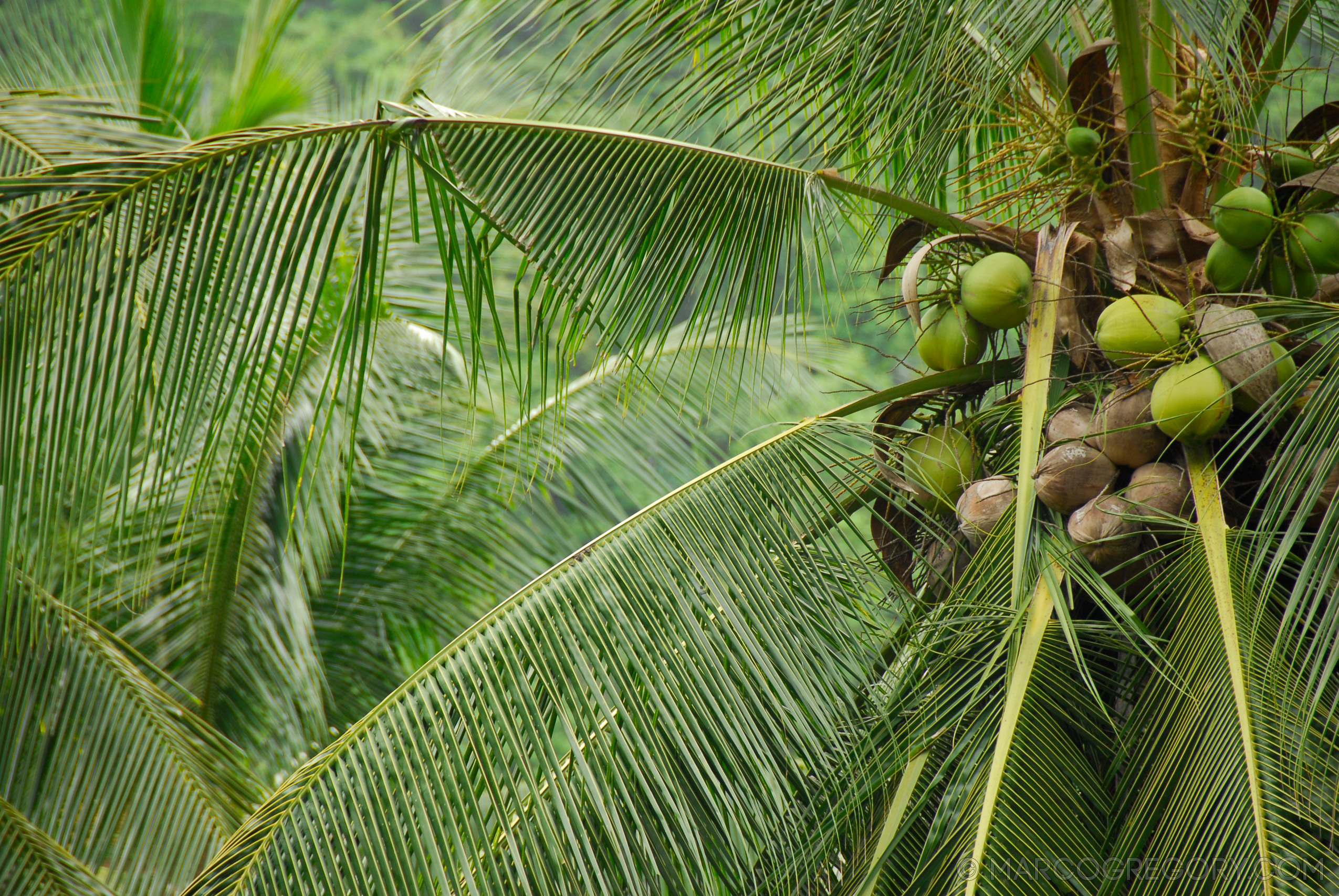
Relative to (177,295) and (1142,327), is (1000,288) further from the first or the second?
(177,295)

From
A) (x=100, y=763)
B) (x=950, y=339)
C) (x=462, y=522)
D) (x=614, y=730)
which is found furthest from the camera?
(x=462, y=522)

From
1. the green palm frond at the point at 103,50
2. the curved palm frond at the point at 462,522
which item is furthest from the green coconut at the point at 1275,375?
the green palm frond at the point at 103,50

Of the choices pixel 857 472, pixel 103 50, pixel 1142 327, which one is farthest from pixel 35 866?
pixel 103 50

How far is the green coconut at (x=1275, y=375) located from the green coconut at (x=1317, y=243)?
0.16 m

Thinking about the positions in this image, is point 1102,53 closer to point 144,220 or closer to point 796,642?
point 796,642

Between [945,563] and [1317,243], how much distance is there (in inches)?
35.1

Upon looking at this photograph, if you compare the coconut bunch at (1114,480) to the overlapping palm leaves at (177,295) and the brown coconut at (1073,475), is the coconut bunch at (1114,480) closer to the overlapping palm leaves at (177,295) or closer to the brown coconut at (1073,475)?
the brown coconut at (1073,475)

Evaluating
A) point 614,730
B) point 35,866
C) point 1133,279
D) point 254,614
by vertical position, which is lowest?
point 35,866

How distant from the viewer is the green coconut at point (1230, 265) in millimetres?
1869

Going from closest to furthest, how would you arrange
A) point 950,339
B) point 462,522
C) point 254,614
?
point 950,339 < point 254,614 < point 462,522

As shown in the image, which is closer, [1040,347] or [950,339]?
[1040,347]

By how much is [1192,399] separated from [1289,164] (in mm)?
570

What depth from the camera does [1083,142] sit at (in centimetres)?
202

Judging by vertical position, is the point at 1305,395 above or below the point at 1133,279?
below
